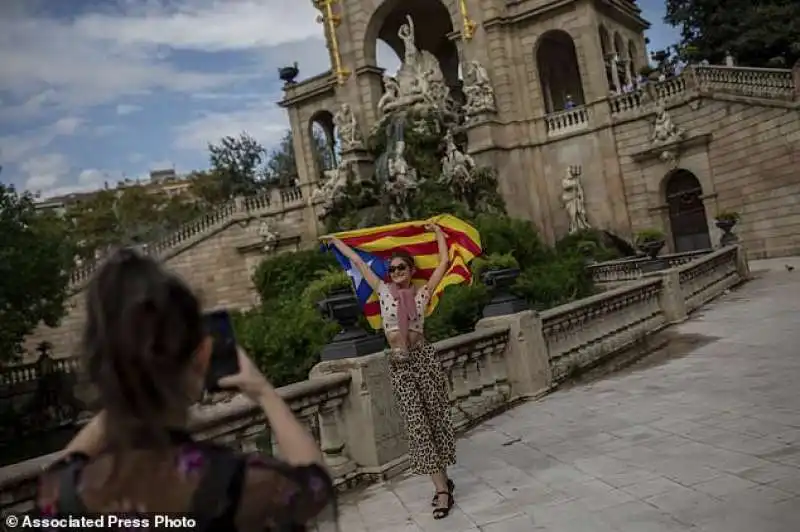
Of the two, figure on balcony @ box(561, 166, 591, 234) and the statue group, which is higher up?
the statue group

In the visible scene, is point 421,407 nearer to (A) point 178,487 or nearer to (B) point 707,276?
(A) point 178,487

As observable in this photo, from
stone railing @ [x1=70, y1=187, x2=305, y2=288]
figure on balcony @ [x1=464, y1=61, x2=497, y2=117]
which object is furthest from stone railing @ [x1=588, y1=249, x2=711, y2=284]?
stone railing @ [x1=70, y1=187, x2=305, y2=288]

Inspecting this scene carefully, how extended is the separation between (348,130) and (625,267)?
1435 cm

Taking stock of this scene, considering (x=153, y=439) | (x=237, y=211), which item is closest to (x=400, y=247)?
(x=153, y=439)

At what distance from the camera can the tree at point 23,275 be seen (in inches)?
882

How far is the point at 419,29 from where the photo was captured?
35.9m

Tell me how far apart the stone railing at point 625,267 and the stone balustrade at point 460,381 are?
631 cm

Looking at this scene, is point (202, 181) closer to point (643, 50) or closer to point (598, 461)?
point (643, 50)

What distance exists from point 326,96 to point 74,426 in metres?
18.2

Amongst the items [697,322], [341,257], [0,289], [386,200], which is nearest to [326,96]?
[386,200]

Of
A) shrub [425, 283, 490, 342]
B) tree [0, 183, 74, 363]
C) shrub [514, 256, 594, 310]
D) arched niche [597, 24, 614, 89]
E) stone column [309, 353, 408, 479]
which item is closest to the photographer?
stone column [309, 353, 408, 479]

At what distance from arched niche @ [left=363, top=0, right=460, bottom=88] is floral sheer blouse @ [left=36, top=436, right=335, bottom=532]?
31.5 meters

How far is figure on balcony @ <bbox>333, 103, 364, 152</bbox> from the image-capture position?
30.2 meters

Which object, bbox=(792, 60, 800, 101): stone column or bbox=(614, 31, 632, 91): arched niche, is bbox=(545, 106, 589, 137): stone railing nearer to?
bbox=(614, 31, 632, 91): arched niche
